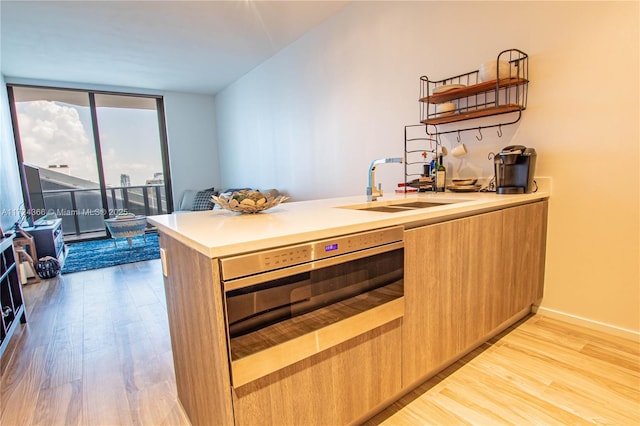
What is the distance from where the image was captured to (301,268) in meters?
0.98

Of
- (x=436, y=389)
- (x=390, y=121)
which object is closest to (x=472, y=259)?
(x=436, y=389)

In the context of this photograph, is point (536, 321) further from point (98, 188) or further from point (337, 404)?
point (98, 188)

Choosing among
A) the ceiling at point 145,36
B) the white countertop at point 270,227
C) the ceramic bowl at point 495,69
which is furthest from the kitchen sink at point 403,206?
Result: the ceiling at point 145,36

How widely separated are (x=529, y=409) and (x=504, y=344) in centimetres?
56

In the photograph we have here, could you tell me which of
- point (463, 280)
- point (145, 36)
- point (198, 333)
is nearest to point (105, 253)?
point (145, 36)

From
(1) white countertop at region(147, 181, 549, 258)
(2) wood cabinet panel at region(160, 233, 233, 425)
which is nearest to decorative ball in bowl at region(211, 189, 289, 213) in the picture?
(1) white countertop at region(147, 181, 549, 258)

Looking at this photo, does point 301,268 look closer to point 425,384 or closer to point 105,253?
point 425,384

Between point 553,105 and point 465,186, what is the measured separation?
2.34ft

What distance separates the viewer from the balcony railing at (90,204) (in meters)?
5.87

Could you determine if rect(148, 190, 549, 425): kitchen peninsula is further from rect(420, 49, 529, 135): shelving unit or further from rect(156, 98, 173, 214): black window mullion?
rect(156, 98, 173, 214): black window mullion

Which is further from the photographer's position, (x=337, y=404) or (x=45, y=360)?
(x=45, y=360)

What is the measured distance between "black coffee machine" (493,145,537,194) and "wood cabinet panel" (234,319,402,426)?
1.32m

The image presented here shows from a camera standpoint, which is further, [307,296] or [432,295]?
[432,295]

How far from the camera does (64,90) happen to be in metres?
5.38
